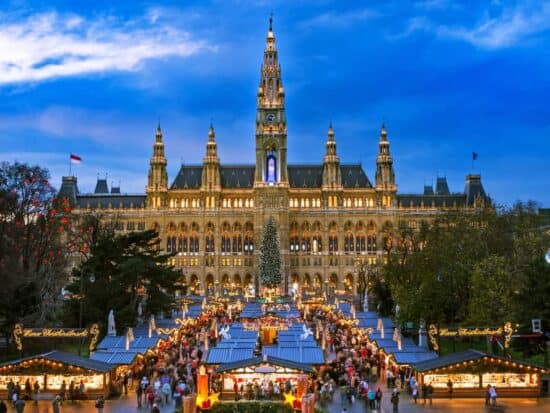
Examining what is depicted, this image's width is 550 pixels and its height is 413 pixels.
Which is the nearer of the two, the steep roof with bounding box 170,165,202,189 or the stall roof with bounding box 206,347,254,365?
the stall roof with bounding box 206,347,254,365

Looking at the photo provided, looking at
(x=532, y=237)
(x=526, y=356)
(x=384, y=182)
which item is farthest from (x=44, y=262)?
(x=384, y=182)

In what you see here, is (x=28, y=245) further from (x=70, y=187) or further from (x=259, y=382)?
(x=70, y=187)

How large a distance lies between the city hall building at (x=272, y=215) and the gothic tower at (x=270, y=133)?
17 centimetres

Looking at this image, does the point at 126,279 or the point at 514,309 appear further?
the point at 126,279

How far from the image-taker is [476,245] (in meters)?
62.6

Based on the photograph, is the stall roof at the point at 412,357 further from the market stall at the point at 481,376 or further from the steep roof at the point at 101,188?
the steep roof at the point at 101,188

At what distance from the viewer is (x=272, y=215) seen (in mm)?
122875

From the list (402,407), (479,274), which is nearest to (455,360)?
(402,407)

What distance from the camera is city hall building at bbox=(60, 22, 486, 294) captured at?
405ft

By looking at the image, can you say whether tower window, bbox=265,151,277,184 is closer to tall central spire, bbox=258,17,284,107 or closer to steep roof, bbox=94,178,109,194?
tall central spire, bbox=258,17,284,107

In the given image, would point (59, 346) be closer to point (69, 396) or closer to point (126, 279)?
point (126, 279)

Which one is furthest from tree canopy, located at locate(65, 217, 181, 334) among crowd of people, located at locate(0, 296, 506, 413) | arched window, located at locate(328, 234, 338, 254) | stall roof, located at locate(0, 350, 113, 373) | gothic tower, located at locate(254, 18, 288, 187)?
arched window, located at locate(328, 234, 338, 254)

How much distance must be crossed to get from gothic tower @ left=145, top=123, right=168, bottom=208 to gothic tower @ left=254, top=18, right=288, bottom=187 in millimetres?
16399

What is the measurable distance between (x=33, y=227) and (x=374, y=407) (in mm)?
31694
